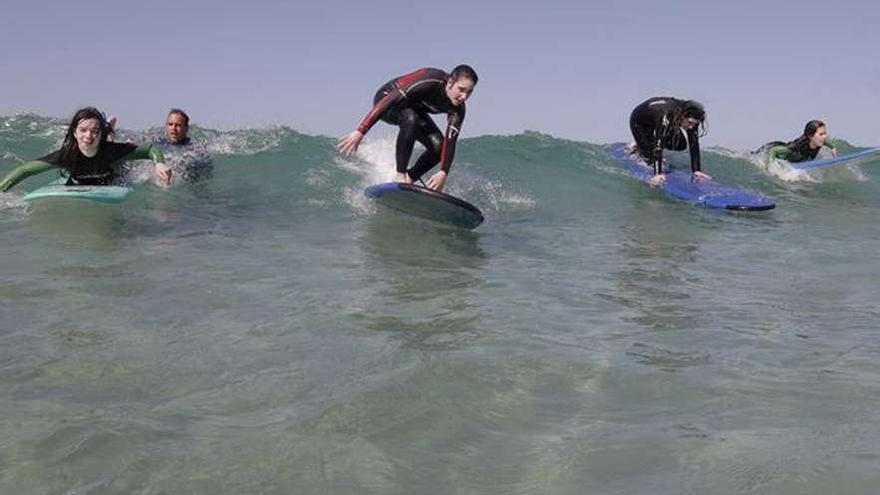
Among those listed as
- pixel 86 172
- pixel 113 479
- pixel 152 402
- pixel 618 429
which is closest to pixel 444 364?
pixel 618 429

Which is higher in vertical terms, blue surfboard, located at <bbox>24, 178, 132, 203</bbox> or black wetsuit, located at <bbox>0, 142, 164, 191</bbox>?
black wetsuit, located at <bbox>0, 142, 164, 191</bbox>

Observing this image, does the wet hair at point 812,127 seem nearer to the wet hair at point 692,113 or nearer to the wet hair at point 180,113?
the wet hair at point 692,113

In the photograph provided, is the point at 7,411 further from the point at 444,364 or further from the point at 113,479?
the point at 444,364

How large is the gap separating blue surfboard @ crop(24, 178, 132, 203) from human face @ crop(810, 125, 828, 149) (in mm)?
10842

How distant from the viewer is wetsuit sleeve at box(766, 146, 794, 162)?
13.8 meters

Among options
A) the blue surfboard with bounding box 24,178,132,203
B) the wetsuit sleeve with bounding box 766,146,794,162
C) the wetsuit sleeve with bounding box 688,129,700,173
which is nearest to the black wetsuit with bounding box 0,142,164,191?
the blue surfboard with bounding box 24,178,132,203

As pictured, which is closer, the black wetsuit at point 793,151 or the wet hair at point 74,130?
the wet hair at point 74,130

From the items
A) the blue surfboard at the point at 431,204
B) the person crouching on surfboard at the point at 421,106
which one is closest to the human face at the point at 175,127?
the person crouching on surfboard at the point at 421,106

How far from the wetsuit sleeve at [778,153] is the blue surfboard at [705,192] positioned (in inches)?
92.5

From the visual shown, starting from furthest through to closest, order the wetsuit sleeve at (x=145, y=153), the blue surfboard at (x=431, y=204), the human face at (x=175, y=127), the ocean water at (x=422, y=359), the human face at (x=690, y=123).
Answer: the human face at (x=690, y=123) → the human face at (x=175, y=127) → the wetsuit sleeve at (x=145, y=153) → the blue surfboard at (x=431, y=204) → the ocean water at (x=422, y=359)

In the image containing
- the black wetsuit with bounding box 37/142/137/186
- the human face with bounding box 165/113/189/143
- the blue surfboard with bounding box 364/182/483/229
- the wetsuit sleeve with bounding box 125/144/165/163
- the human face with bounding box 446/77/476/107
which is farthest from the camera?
the human face with bounding box 165/113/189/143

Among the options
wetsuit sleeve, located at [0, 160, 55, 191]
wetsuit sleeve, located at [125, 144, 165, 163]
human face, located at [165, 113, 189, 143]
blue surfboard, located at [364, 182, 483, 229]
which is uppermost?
human face, located at [165, 113, 189, 143]

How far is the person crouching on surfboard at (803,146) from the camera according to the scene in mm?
13430

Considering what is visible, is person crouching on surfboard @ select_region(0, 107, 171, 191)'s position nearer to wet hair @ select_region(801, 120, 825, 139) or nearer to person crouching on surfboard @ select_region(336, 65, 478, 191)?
person crouching on surfboard @ select_region(336, 65, 478, 191)
